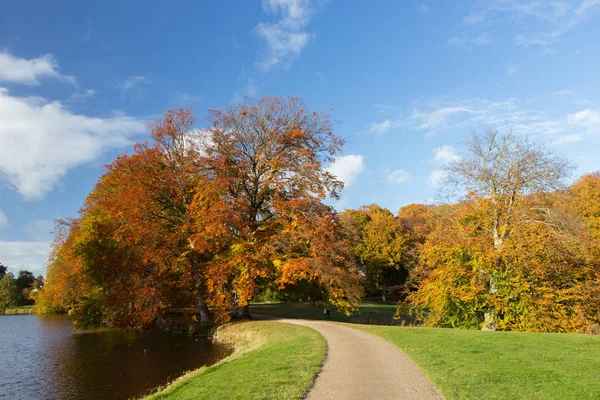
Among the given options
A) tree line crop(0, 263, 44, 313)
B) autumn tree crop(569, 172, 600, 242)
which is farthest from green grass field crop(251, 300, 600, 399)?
tree line crop(0, 263, 44, 313)

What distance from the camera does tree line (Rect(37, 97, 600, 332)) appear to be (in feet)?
72.0

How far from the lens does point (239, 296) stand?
24453 mm

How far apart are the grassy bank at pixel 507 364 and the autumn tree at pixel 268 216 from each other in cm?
934

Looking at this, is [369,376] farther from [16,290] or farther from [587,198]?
[16,290]

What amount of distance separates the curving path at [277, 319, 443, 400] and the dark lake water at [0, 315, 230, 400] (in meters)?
6.52

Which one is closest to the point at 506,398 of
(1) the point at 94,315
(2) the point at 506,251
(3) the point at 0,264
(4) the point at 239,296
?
(2) the point at 506,251

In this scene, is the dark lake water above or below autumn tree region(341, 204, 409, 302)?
below

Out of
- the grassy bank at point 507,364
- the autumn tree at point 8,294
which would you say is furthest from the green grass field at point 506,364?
the autumn tree at point 8,294

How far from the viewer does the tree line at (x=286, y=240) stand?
864 inches

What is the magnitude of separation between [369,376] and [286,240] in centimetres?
1600

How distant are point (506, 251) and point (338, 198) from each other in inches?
426

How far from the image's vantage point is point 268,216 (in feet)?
92.5

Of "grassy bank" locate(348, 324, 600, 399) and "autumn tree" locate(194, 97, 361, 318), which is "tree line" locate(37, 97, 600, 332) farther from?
"grassy bank" locate(348, 324, 600, 399)

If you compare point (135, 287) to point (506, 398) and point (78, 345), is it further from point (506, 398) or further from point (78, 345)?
point (506, 398)
